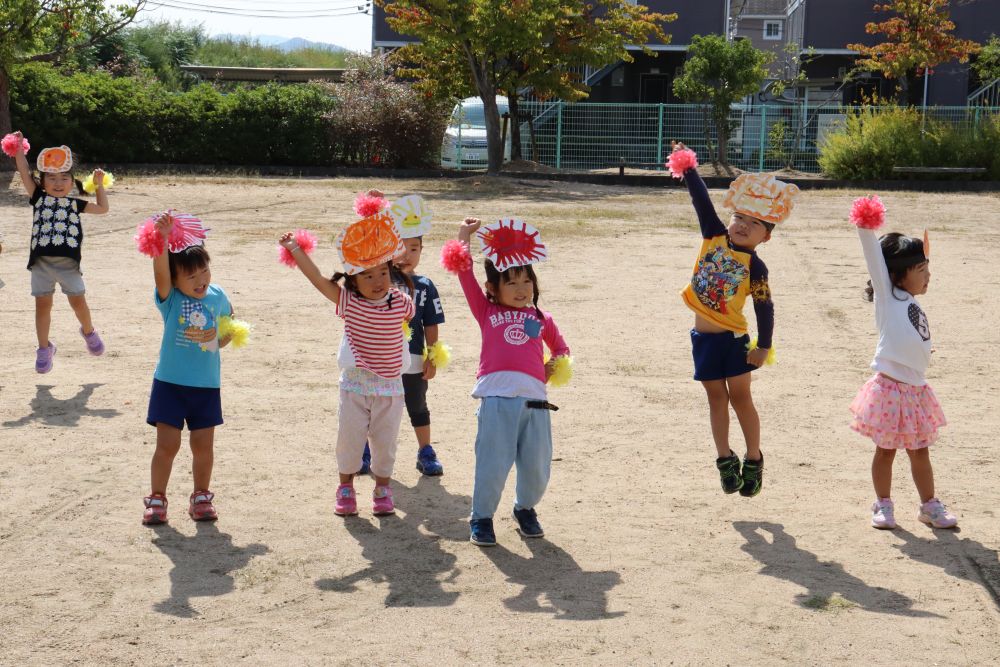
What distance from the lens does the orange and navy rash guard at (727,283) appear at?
5.61 m

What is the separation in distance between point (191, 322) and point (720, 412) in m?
2.57

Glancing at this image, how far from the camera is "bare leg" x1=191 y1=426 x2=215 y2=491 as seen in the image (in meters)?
5.54

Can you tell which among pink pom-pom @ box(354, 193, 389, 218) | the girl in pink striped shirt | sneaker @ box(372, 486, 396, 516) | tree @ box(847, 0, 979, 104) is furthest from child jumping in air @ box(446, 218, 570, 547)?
tree @ box(847, 0, 979, 104)

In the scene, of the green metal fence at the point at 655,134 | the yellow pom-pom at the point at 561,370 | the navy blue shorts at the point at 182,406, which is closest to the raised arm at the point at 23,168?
the navy blue shorts at the point at 182,406

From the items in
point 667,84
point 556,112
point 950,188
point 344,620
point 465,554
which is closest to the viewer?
point 344,620

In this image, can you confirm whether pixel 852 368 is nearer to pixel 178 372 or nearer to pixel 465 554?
pixel 465 554

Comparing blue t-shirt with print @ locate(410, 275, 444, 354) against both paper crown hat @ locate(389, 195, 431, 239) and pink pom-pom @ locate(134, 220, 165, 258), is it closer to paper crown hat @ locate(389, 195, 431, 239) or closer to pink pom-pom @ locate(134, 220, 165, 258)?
paper crown hat @ locate(389, 195, 431, 239)

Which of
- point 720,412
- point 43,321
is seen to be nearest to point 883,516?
point 720,412

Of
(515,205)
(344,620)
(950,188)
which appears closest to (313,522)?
(344,620)

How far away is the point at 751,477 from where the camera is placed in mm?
5730

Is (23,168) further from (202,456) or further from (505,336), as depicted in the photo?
(505,336)

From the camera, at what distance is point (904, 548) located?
5.25m

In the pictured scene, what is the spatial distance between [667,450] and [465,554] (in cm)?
193

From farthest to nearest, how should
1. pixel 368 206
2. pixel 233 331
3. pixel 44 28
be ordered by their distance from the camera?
pixel 44 28, pixel 368 206, pixel 233 331
